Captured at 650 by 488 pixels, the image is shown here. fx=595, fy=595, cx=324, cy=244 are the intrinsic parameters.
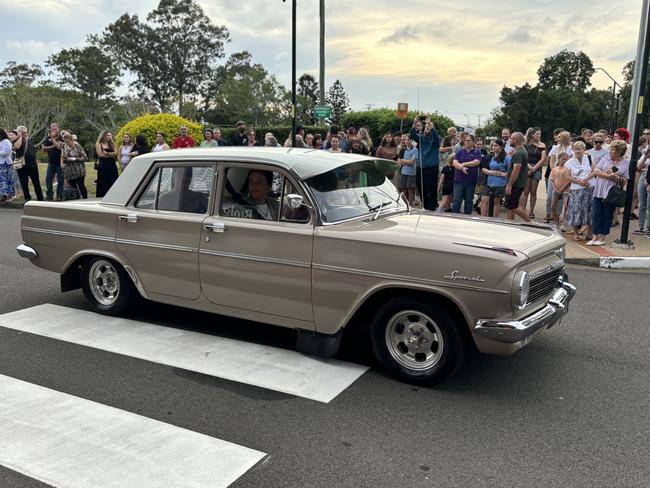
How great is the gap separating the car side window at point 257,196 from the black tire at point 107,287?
4.60 ft

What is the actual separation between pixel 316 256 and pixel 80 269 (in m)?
3.02

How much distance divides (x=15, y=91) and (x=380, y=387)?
56.5m

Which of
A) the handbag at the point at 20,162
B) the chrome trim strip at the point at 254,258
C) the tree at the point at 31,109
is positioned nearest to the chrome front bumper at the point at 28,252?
the chrome trim strip at the point at 254,258

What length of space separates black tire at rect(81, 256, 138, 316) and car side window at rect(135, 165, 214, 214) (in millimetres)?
726

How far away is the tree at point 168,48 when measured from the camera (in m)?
67.8

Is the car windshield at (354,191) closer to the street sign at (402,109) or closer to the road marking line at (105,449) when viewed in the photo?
the road marking line at (105,449)

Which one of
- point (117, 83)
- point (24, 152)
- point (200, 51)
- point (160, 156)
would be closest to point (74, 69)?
point (117, 83)

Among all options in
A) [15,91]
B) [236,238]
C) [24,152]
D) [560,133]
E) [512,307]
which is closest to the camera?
[512,307]

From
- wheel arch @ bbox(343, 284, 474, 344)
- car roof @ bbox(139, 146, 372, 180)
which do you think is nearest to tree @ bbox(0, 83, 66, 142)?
car roof @ bbox(139, 146, 372, 180)

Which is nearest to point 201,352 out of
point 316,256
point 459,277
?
point 316,256

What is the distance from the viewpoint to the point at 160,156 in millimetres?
5555

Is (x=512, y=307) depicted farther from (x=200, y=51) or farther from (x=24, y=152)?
(x=200, y=51)

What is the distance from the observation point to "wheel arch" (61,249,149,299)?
5.57 m

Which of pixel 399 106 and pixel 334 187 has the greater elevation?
pixel 399 106
